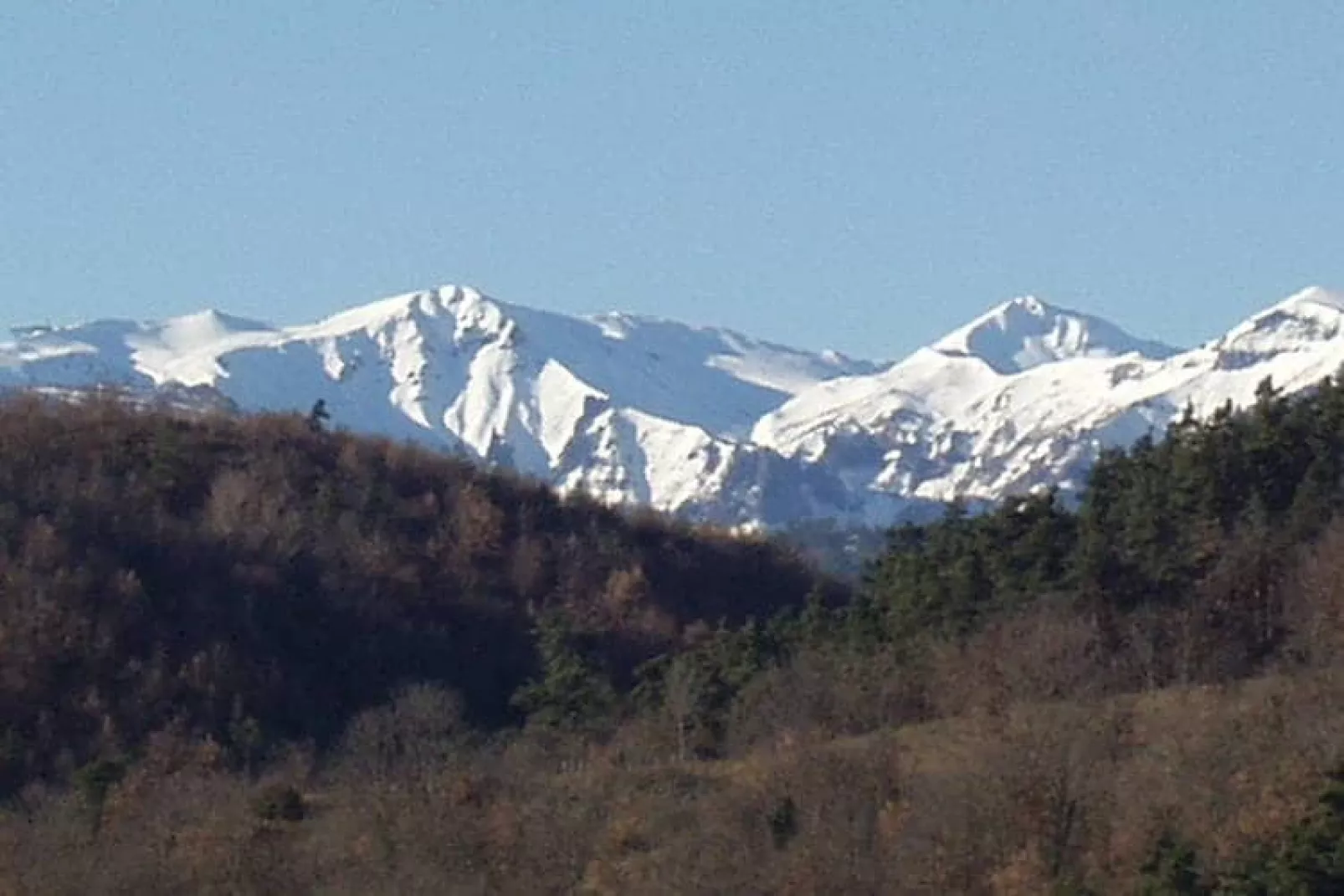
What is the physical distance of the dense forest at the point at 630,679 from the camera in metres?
37.4

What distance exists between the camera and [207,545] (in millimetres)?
69062

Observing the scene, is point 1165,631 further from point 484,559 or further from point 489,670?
point 484,559

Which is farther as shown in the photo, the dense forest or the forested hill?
the forested hill

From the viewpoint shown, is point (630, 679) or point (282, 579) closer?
point (630, 679)

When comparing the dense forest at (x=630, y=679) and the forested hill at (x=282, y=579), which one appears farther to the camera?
the forested hill at (x=282, y=579)

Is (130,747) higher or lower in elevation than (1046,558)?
lower

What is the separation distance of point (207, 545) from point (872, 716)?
22.6 metres

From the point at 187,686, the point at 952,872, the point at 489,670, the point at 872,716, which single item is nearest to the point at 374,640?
the point at 489,670

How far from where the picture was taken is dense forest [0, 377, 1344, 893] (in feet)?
123

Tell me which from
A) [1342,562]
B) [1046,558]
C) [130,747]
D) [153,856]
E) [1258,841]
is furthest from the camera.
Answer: [130,747]

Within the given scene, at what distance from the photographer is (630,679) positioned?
224 feet

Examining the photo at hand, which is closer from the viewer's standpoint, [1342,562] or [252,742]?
[1342,562]

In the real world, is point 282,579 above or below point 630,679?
above

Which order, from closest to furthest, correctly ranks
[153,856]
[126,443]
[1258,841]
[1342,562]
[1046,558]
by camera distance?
[1258,841], [153,856], [1342,562], [1046,558], [126,443]
